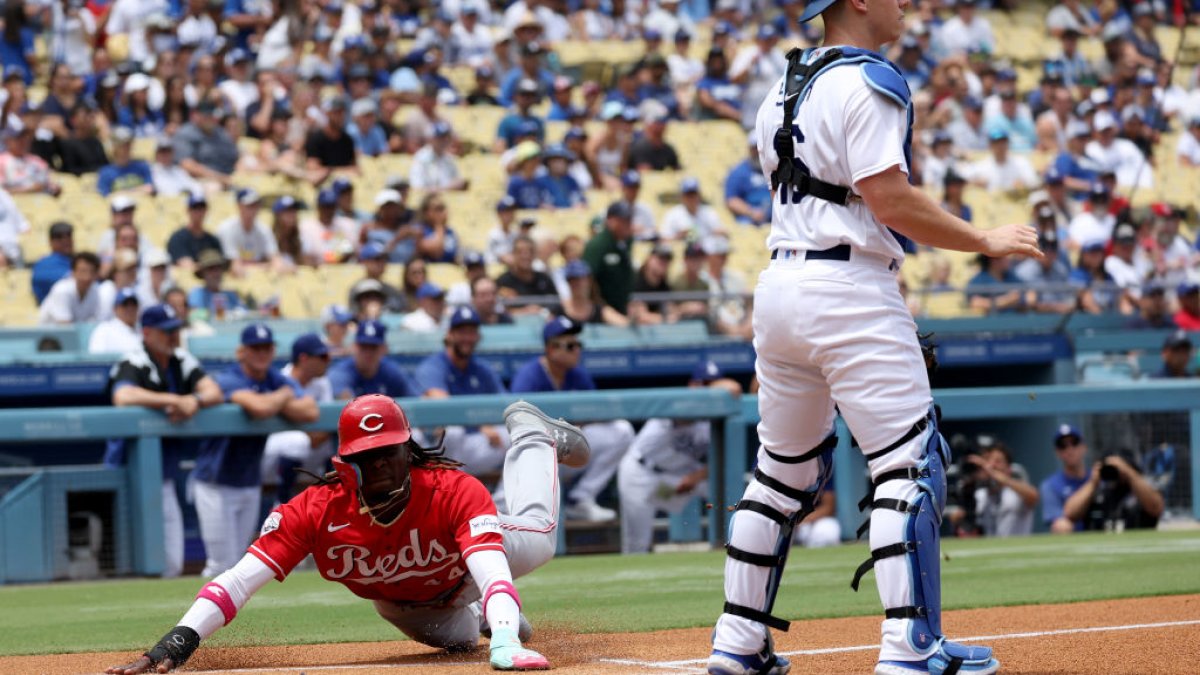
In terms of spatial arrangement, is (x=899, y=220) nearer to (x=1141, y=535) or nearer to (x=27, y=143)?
(x=1141, y=535)

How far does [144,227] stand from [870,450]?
995cm

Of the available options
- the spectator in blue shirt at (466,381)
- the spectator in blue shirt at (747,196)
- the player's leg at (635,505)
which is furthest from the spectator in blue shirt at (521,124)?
the player's leg at (635,505)

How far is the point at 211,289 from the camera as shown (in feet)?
40.1

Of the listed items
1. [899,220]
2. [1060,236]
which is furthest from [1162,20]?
[899,220]

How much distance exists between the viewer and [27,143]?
13.3 m

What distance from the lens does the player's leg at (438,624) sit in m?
5.50

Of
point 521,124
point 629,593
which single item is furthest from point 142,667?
point 521,124

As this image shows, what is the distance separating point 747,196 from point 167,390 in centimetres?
745

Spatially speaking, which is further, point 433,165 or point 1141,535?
point 433,165

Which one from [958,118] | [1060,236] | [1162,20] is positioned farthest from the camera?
[1162,20]

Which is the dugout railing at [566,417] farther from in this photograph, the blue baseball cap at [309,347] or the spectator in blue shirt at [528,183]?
the spectator in blue shirt at [528,183]

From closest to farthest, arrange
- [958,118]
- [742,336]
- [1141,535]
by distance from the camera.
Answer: [1141,535], [742,336], [958,118]

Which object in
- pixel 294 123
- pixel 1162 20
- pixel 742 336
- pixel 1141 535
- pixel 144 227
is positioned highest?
pixel 1162 20

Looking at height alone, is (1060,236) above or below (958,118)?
below
